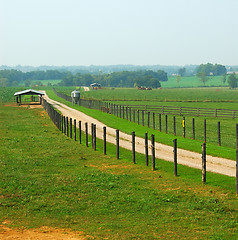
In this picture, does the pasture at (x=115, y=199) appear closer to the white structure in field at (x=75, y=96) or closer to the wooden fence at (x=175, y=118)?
the wooden fence at (x=175, y=118)

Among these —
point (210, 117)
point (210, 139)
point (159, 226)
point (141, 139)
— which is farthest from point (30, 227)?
point (210, 117)

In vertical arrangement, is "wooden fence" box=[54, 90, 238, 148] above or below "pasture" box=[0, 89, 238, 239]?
below

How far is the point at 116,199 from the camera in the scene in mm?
15664

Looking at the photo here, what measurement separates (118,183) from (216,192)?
3704 millimetres

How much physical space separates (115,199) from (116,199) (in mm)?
35

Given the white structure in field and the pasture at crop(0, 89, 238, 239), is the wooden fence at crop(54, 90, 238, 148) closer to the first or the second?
the white structure in field

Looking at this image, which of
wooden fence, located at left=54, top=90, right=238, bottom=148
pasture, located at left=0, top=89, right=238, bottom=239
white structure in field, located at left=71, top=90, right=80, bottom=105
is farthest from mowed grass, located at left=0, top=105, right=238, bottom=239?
white structure in field, located at left=71, top=90, right=80, bottom=105

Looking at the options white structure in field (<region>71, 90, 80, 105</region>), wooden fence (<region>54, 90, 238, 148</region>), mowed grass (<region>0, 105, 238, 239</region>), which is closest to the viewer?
mowed grass (<region>0, 105, 238, 239</region>)

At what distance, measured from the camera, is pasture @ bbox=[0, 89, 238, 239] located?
12.8m

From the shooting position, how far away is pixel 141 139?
109 feet

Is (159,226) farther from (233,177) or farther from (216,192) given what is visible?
(233,177)

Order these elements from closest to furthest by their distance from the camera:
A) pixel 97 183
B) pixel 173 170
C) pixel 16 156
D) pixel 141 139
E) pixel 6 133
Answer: pixel 97 183 → pixel 173 170 → pixel 16 156 → pixel 141 139 → pixel 6 133

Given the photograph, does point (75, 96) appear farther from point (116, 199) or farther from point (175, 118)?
point (116, 199)

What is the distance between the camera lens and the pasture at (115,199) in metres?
12.8
